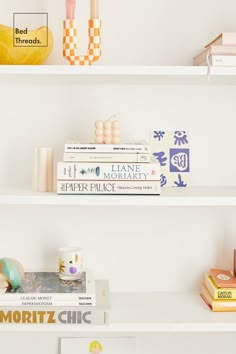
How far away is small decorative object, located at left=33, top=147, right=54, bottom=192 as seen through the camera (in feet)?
4.98

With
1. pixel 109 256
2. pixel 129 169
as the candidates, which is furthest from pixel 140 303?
pixel 129 169

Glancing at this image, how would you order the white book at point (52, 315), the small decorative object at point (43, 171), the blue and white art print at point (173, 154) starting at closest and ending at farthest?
the white book at point (52, 315), the small decorative object at point (43, 171), the blue and white art print at point (173, 154)

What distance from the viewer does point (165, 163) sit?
1662mm

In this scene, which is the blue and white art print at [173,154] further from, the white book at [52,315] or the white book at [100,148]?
the white book at [52,315]

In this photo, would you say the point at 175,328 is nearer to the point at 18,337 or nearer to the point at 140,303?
the point at 140,303

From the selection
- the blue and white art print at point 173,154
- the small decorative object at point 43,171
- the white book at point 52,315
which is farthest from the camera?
the blue and white art print at point 173,154

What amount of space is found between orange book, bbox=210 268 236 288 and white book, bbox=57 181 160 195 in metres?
0.33

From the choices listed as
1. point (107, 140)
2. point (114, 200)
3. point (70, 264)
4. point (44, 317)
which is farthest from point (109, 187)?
point (44, 317)

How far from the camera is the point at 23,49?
1.48 meters

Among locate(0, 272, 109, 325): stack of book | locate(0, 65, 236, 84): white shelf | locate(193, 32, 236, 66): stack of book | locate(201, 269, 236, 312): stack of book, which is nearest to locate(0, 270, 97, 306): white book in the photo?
locate(0, 272, 109, 325): stack of book

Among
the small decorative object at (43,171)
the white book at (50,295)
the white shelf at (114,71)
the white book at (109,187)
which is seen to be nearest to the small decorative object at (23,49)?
the white shelf at (114,71)

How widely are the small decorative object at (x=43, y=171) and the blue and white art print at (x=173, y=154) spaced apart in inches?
12.9

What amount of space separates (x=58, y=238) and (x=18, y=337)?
33cm

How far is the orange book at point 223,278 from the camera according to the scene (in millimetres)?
1524
